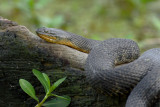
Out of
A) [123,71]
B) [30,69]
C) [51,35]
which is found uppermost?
[51,35]

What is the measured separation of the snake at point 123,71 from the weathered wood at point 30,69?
0.71 ft

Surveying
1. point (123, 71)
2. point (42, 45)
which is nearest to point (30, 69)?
point (42, 45)

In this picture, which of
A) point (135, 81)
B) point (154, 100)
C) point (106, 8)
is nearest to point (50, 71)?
point (135, 81)

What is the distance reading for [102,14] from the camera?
11.4 meters

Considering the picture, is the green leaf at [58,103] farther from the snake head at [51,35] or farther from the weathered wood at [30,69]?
the snake head at [51,35]

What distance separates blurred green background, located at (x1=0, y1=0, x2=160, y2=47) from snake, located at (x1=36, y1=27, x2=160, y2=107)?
479cm

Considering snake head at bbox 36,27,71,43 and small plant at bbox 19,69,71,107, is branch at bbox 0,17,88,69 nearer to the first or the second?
snake head at bbox 36,27,71,43

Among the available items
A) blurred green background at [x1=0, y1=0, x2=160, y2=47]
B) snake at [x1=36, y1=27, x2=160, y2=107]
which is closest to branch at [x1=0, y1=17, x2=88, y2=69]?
snake at [x1=36, y1=27, x2=160, y2=107]

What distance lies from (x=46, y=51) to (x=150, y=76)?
169 centimetres

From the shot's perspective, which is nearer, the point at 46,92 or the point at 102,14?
the point at 46,92

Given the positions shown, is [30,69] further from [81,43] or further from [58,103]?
[81,43]

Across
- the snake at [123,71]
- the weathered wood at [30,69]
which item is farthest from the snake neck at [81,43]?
the weathered wood at [30,69]

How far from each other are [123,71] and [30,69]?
149 centimetres

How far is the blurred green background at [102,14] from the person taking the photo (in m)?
Result: 9.89
